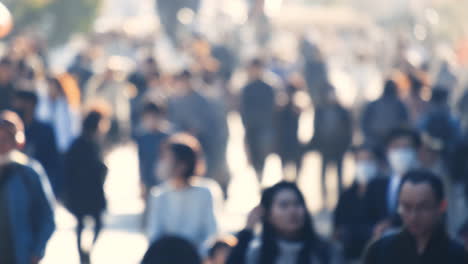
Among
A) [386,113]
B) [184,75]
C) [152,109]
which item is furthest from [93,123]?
[386,113]

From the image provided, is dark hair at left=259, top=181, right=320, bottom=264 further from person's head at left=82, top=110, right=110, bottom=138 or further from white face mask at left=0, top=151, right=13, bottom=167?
person's head at left=82, top=110, right=110, bottom=138

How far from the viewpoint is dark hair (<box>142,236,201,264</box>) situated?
203 inches

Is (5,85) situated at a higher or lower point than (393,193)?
higher

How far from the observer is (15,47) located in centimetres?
1505

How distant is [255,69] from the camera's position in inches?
505

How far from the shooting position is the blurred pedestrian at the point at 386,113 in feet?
38.0

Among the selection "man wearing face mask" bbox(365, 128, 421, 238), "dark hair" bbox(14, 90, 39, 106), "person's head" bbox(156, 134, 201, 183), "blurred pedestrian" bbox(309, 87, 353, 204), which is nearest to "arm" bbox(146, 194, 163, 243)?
Answer: "person's head" bbox(156, 134, 201, 183)

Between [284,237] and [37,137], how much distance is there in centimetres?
419

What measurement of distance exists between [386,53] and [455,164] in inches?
631

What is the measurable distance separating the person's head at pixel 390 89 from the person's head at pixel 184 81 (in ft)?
6.08

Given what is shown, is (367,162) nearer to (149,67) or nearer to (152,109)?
(152,109)

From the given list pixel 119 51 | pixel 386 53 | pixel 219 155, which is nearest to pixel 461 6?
pixel 386 53

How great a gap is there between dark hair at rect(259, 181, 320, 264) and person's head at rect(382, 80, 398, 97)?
19.6 ft

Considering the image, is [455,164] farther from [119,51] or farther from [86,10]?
[86,10]
